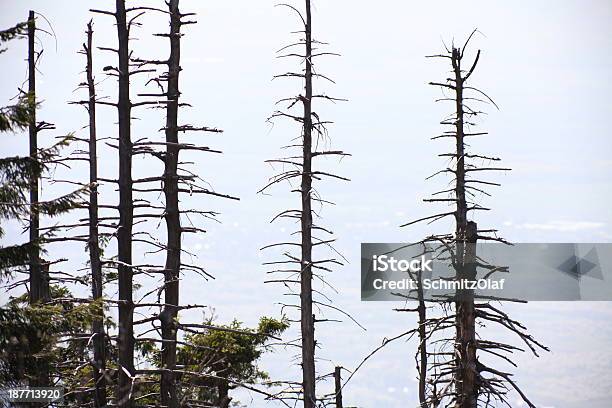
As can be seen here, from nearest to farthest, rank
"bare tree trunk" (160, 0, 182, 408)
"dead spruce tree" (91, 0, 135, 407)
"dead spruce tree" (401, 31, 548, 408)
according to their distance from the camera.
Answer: "dead spruce tree" (401, 31, 548, 408)
"dead spruce tree" (91, 0, 135, 407)
"bare tree trunk" (160, 0, 182, 408)

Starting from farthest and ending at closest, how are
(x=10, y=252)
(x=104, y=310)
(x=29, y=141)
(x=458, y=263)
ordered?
(x=29, y=141)
(x=104, y=310)
(x=458, y=263)
(x=10, y=252)

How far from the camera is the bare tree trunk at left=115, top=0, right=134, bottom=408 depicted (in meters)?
15.1

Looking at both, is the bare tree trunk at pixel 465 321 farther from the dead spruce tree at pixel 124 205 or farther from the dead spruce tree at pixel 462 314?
A: the dead spruce tree at pixel 124 205

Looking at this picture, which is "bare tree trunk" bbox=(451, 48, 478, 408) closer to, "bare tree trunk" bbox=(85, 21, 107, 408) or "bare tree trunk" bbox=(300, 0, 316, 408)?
"bare tree trunk" bbox=(85, 21, 107, 408)

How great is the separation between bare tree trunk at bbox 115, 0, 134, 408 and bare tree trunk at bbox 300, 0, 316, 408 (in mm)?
6657

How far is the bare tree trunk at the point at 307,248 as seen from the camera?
71.3 feet

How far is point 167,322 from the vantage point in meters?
16.8

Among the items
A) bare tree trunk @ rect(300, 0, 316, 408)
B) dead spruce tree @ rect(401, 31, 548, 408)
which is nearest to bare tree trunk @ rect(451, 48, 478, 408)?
dead spruce tree @ rect(401, 31, 548, 408)

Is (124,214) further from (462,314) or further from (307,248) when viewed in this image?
(307,248)

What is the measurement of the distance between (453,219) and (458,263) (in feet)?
2.84

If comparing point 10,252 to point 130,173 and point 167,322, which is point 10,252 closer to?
point 130,173

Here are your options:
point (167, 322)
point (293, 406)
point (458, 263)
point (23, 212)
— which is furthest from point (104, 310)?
point (293, 406)

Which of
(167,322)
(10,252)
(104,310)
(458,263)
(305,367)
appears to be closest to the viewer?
(10,252)

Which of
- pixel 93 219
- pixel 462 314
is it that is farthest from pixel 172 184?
pixel 462 314
